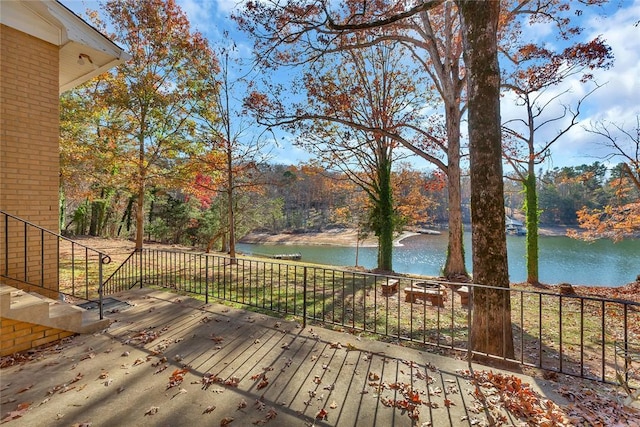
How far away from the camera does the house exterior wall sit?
415cm

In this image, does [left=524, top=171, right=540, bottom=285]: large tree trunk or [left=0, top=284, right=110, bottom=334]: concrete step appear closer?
[left=0, top=284, right=110, bottom=334]: concrete step

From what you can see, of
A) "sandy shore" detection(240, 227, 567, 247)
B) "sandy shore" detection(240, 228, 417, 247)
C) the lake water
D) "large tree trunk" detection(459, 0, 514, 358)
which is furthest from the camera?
"sandy shore" detection(240, 227, 567, 247)

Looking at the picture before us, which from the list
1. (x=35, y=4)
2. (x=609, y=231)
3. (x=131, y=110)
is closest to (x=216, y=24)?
(x=131, y=110)

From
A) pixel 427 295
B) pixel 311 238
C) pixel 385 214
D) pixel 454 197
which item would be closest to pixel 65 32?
pixel 427 295

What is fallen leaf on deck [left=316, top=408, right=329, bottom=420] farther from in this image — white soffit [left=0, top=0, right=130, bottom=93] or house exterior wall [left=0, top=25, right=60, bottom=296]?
white soffit [left=0, top=0, right=130, bottom=93]

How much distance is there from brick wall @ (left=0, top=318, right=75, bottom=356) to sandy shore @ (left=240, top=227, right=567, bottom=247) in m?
35.4

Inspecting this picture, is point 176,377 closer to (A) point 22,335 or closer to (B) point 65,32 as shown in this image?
(A) point 22,335

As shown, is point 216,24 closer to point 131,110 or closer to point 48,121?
point 131,110

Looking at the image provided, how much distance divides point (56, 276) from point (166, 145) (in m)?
7.69

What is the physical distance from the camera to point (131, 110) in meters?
10.9

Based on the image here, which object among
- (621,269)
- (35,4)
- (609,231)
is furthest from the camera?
(621,269)

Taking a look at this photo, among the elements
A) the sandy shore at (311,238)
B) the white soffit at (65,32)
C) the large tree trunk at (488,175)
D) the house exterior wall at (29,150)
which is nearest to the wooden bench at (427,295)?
the large tree trunk at (488,175)

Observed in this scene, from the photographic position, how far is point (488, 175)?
Answer: 12.4ft

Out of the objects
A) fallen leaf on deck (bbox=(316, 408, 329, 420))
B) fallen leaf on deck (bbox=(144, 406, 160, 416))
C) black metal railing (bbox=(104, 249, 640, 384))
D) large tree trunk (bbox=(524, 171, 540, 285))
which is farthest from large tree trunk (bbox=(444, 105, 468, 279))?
fallen leaf on deck (bbox=(144, 406, 160, 416))
